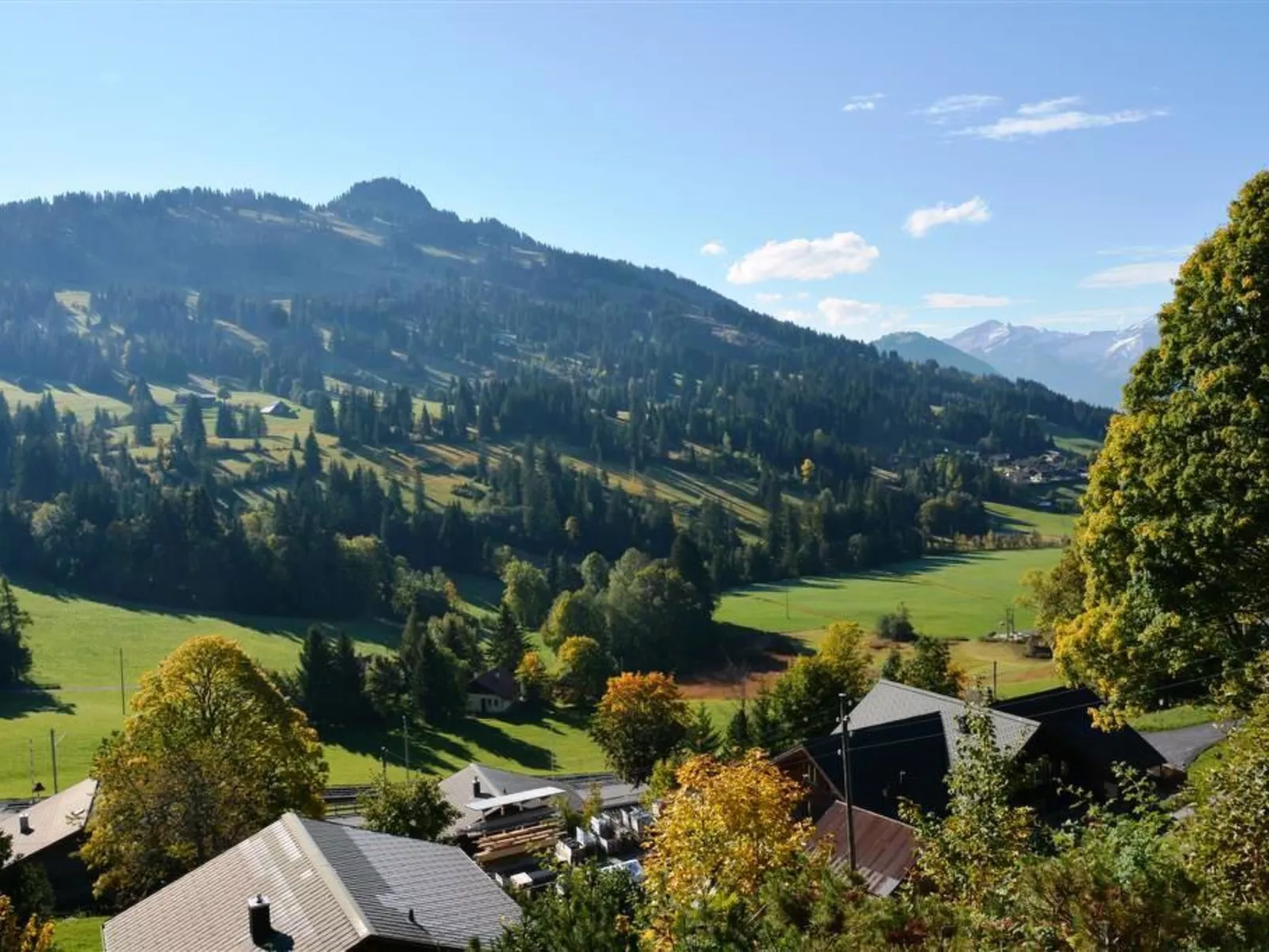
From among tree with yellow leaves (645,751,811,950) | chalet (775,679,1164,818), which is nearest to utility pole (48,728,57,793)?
chalet (775,679,1164,818)

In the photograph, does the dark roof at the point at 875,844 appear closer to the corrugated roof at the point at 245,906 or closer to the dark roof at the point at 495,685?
the corrugated roof at the point at 245,906

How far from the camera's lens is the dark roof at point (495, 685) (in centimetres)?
8856

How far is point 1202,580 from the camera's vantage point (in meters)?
19.4

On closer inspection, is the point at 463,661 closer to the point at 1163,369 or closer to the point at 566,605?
the point at 566,605

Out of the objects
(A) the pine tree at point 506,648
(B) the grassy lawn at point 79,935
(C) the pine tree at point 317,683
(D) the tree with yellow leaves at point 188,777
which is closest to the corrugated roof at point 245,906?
(B) the grassy lawn at point 79,935

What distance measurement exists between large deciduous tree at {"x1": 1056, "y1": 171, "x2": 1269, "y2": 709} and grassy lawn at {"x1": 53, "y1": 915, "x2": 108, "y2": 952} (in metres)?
30.0

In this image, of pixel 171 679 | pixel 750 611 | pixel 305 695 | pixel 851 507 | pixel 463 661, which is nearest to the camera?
pixel 171 679

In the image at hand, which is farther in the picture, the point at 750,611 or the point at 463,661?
the point at 750,611

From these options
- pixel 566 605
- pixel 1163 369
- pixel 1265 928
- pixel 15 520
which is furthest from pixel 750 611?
pixel 1265 928

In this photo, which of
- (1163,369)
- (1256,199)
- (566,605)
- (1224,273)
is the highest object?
(1256,199)

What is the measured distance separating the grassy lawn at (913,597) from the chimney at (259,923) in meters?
90.5

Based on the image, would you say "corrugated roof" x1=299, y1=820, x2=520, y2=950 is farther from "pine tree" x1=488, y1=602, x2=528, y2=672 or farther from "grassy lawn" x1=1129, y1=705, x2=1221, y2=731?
"pine tree" x1=488, y1=602, x2=528, y2=672

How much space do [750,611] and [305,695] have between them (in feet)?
192

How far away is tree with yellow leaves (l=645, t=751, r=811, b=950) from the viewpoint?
19.1 m
